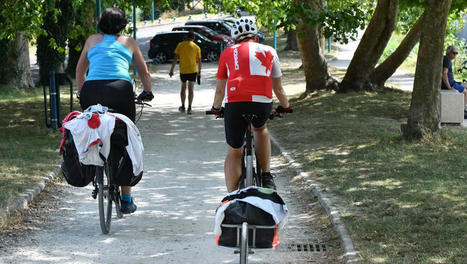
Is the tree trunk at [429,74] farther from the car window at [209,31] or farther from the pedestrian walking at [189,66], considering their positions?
the car window at [209,31]

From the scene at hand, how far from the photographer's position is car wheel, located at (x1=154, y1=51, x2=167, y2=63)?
3628cm

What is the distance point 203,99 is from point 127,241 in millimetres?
13984

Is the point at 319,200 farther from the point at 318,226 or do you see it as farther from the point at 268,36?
the point at 268,36

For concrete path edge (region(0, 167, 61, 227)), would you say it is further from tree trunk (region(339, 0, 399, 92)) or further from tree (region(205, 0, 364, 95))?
tree trunk (region(339, 0, 399, 92))

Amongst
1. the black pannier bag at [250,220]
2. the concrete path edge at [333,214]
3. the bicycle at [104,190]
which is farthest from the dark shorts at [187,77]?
the black pannier bag at [250,220]

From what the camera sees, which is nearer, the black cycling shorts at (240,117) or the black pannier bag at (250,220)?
the black pannier bag at (250,220)

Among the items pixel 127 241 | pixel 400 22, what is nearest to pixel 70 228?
pixel 127 241

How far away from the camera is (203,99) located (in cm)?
2098

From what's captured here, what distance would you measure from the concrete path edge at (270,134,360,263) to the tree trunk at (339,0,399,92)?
870cm

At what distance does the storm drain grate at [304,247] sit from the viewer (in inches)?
271

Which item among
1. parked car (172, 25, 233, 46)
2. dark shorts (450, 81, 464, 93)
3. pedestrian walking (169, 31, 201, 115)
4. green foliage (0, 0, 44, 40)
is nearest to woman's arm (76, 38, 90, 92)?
green foliage (0, 0, 44, 40)

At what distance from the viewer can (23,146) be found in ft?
40.0

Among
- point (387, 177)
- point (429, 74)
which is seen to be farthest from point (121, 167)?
point (429, 74)

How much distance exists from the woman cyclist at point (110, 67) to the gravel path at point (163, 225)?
3.91 feet
